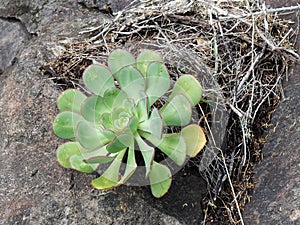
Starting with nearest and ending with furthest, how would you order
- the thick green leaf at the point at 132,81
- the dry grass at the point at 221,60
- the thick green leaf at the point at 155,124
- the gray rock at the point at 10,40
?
the thick green leaf at the point at 155,124 < the thick green leaf at the point at 132,81 < the dry grass at the point at 221,60 < the gray rock at the point at 10,40

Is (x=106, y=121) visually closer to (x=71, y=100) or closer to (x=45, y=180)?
(x=71, y=100)

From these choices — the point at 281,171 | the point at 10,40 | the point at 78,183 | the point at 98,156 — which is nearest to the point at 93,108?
the point at 98,156

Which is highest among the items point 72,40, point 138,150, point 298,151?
point 72,40

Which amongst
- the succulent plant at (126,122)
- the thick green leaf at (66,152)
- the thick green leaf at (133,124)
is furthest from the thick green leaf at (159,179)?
the thick green leaf at (66,152)

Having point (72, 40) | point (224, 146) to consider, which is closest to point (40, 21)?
point (72, 40)

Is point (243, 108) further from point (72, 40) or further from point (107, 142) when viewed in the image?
point (72, 40)

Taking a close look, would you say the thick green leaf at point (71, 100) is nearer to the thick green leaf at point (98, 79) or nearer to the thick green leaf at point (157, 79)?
the thick green leaf at point (98, 79)

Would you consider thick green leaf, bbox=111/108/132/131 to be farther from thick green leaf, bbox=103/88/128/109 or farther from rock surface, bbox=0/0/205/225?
rock surface, bbox=0/0/205/225

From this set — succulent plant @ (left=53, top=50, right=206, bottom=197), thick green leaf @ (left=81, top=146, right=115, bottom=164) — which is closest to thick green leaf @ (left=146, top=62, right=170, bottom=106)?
succulent plant @ (left=53, top=50, right=206, bottom=197)
